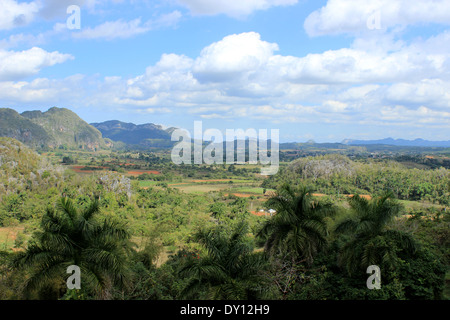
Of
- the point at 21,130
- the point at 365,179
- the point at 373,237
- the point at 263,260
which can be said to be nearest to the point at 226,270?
the point at 263,260

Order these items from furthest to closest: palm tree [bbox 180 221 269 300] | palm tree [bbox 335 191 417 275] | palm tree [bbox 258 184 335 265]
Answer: palm tree [bbox 258 184 335 265] < palm tree [bbox 335 191 417 275] < palm tree [bbox 180 221 269 300]

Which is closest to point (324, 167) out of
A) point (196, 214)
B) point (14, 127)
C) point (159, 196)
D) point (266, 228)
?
point (159, 196)

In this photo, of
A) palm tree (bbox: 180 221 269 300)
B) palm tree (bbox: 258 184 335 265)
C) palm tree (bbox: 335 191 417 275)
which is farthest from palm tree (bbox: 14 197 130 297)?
palm tree (bbox: 335 191 417 275)

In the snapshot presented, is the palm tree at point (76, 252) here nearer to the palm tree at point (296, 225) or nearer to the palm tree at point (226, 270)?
the palm tree at point (226, 270)

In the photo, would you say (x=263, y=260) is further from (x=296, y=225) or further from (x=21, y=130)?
(x=21, y=130)

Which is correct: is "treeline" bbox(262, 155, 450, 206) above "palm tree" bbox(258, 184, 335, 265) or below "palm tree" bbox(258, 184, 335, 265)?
below

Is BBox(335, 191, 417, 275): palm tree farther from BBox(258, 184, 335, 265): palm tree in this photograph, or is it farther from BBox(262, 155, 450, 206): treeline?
BBox(262, 155, 450, 206): treeline

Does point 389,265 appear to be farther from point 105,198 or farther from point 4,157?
point 4,157
